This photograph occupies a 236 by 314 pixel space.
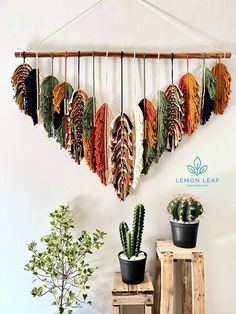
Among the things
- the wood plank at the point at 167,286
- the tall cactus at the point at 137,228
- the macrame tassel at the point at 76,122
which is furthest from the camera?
the macrame tassel at the point at 76,122

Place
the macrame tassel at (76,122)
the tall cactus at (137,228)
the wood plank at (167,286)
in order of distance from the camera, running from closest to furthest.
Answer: the wood plank at (167,286) → the tall cactus at (137,228) → the macrame tassel at (76,122)

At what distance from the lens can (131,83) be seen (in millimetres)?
1753

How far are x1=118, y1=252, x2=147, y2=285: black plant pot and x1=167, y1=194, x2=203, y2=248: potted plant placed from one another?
21cm

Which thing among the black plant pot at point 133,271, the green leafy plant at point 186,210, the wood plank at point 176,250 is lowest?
the black plant pot at point 133,271

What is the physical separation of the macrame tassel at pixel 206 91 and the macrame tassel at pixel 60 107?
0.67 meters

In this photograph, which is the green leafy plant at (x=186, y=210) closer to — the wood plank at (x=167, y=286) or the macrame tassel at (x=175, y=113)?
the wood plank at (x=167, y=286)

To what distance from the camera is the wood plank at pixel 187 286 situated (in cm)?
168

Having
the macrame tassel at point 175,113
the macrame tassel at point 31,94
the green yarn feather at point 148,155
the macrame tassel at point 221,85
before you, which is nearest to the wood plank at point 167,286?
the green yarn feather at point 148,155

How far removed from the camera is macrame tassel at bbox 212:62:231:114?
5.64ft

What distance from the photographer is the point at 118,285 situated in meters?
1.57

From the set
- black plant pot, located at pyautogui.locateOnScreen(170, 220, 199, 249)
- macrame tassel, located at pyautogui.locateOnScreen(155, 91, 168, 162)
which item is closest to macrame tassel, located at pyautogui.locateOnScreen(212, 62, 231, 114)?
macrame tassel, located at pyautogui.locateOnScreen(155, 91, 168, 162)

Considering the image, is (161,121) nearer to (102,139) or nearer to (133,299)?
(102,139)

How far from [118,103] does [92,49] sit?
314 mm

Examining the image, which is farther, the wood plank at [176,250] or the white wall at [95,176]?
the white wall at [95,176]
